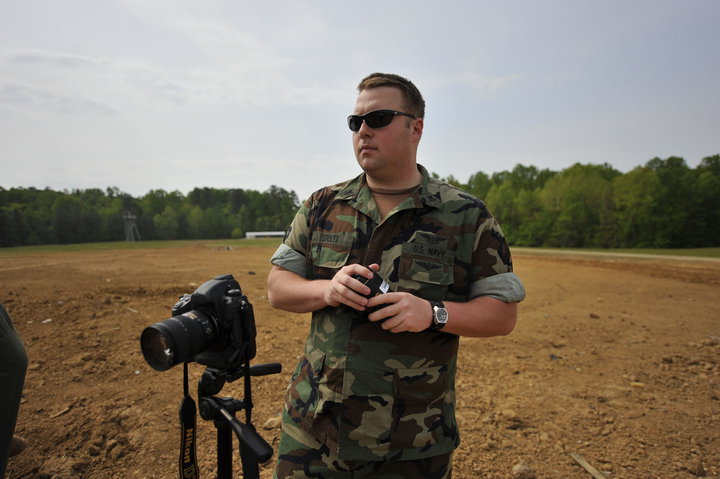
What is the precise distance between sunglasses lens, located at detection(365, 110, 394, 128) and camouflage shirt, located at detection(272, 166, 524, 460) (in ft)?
1.08

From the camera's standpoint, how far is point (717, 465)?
11.3 feet

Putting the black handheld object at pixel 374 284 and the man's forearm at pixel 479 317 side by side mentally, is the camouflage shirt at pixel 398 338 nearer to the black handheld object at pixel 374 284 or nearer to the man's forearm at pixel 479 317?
the man's forearm at pixel 479 317

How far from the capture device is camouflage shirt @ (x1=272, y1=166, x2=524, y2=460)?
1734 millimetres

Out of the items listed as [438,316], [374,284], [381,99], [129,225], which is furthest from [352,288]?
[129,225]

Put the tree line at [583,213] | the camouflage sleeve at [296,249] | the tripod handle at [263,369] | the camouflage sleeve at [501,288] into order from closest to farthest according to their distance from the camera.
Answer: the tripod handle at [263,369] → the camouflage sleeve at [501,288] → the camouflage sleeve at [296,249] → the tree line at [583,213]

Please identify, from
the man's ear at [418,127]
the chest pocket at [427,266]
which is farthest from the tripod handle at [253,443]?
the man's ear at [418,127]

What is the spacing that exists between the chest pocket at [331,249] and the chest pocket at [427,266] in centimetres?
26

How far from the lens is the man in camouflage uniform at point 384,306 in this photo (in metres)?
1.72

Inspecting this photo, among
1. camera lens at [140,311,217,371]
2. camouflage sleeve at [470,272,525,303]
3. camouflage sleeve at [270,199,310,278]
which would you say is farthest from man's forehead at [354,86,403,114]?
camera lens at [140,311,217,371]

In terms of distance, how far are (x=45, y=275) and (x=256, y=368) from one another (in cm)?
1517

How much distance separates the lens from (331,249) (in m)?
1.94

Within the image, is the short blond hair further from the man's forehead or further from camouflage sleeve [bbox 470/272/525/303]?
camouflage sleeve [bbox 470/272/525/303]

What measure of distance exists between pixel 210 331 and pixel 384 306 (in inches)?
25.9

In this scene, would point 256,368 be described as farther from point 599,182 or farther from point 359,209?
point 599,182
